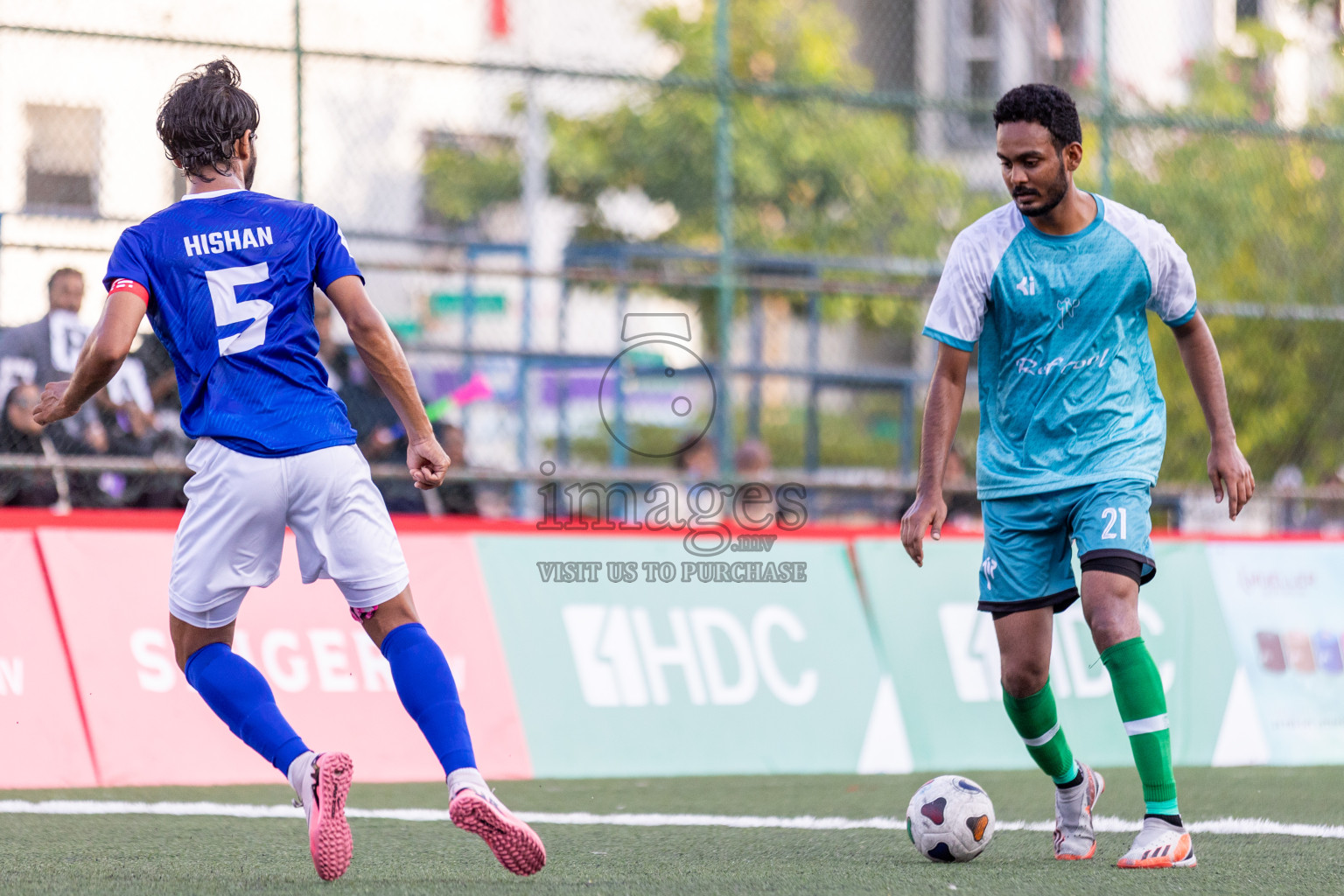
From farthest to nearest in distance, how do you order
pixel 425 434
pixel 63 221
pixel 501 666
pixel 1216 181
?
pixel 1216 181
pixel 63 221
pixel 501 666
pixel 425 434

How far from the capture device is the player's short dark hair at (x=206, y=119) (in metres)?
4.11

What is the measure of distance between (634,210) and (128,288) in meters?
12.1

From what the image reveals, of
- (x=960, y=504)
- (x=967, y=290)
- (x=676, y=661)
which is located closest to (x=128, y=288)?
(x=967, y=290)

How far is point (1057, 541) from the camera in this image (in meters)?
4.75

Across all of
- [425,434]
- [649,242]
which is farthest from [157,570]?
[649,242]

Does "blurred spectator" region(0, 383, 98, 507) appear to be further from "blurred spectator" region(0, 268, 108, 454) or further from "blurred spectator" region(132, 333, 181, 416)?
"blurred spectator" region(132, 333, 181, 416)

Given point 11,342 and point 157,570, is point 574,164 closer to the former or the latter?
point 11,342

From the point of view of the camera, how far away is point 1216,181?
11.4 metres

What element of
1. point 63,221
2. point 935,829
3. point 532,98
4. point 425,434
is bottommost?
point 935,829

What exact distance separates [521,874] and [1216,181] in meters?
9.06

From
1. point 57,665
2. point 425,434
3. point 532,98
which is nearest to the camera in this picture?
point 425,434

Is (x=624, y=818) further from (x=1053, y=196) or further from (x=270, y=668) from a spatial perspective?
(x=1053, y=196)

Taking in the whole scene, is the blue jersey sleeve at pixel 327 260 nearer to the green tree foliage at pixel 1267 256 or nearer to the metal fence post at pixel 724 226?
the metal fence post at pixel 724 226

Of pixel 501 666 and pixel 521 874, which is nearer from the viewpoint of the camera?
pixel 521 874
